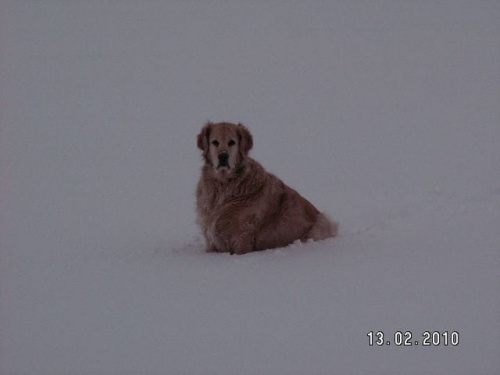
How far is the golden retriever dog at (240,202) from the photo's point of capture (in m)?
6.11

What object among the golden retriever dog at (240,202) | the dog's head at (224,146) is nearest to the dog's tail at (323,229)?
the golden retriever dog at (240,202)

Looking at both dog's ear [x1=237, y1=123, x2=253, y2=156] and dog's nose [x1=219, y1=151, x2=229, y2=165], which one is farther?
dog's ear [x1=237, y1=123, x2=253, y2=156]

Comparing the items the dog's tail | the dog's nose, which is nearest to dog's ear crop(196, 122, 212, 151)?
the dog's nose

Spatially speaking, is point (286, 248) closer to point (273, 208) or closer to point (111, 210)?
point (273, 208)

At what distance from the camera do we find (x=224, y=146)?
20.1 ft

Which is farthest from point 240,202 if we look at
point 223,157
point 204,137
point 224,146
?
point 204,137

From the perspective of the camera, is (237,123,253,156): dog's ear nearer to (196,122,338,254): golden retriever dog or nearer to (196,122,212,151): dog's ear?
(196,122,338,254): golden retriever dog

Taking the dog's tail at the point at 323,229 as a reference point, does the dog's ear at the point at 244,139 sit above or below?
above

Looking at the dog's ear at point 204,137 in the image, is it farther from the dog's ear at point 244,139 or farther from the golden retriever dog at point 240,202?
the dog's ear at point 244,139

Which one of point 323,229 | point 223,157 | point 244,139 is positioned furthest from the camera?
point 323,229

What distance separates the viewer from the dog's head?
6137mm

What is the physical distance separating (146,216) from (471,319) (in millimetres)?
6213

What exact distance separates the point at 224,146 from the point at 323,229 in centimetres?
145

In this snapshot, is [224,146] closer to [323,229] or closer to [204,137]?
[204,137]
